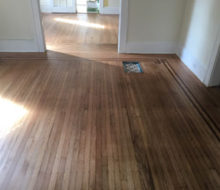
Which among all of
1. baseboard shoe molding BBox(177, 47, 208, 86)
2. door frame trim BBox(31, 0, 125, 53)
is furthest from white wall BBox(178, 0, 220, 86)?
door frame trim BBox(31, 0, 125, 53)

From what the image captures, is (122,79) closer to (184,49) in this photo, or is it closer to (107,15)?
(184,49)

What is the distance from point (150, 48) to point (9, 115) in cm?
253

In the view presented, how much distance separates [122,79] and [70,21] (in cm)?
352

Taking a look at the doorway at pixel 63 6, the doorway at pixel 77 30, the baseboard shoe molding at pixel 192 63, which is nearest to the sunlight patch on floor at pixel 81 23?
the doorway at pixel 77 30

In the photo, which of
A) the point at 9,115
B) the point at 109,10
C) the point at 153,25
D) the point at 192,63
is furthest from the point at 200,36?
the point at 109,10

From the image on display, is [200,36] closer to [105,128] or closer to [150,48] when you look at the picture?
[150,48]

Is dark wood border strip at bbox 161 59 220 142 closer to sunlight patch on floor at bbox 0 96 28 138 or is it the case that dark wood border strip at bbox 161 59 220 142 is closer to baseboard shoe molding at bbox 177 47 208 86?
baseboard shoe molding at bbox 177 47 208 86

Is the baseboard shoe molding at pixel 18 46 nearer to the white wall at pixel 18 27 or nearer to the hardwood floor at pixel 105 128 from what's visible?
the white wall at pixel 18 27

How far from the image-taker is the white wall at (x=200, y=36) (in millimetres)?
2525

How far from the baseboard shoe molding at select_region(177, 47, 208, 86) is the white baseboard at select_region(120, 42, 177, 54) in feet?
0.55

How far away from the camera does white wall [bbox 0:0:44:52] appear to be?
126 inches

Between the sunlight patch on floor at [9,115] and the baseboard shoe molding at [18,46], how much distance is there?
1.47 meters

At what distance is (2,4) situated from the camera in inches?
125

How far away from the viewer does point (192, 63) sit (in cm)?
306
